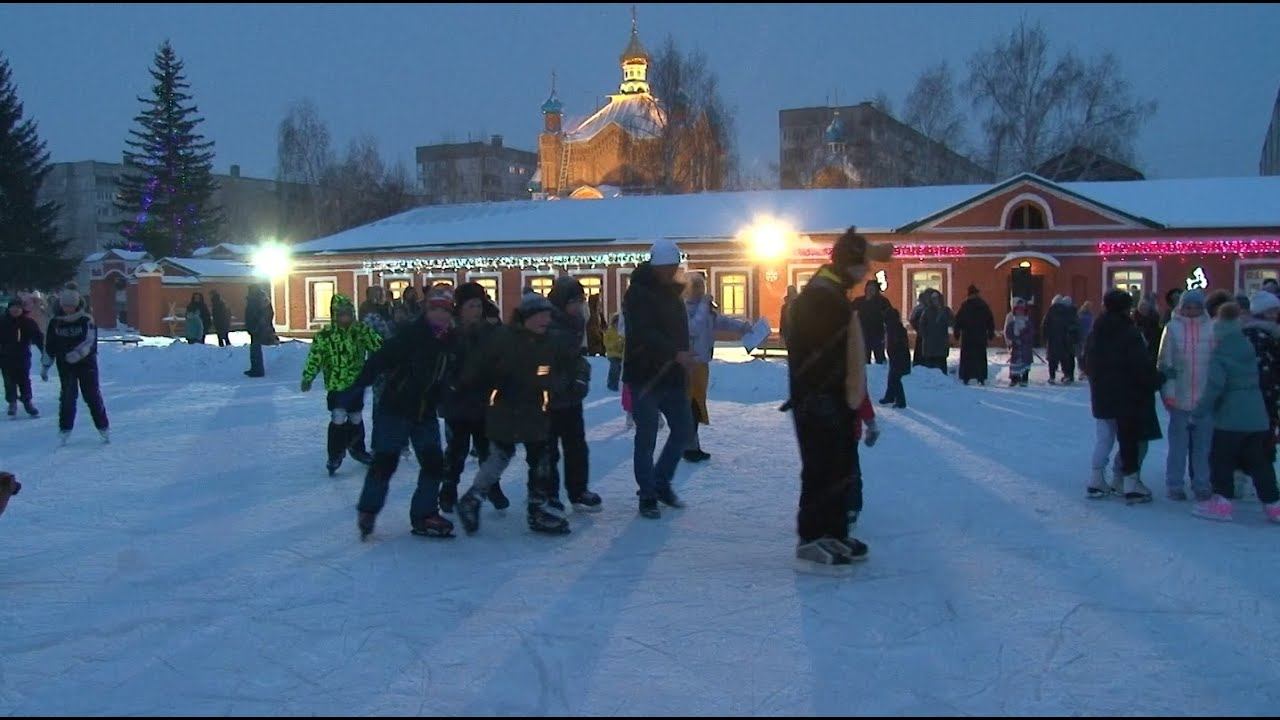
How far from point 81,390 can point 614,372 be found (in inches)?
253

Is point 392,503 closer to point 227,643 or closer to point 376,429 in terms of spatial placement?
point 376,429

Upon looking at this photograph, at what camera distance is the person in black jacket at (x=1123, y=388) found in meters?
6.69

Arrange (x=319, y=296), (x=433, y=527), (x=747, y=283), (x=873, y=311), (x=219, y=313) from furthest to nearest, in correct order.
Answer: (x=319, y=296)
(x=747, y=283)
(x=219, y=313)
(x=873, y=311)
(x=433, y=527)

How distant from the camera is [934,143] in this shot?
45031 mm

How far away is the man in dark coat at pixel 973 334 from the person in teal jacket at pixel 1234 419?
881 centimetres

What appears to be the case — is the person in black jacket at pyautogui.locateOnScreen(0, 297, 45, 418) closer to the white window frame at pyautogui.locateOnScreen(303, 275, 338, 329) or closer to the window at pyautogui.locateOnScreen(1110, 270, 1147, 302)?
the white window frame at pyautogui.locateOnScreen(303, 275, 338, 329)

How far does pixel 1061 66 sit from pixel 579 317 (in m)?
37.3

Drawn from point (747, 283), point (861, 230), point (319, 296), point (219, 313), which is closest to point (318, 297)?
point (319, 296)

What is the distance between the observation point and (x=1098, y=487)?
22.8 ft

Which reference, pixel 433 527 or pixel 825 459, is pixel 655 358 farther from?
pixel 433 527

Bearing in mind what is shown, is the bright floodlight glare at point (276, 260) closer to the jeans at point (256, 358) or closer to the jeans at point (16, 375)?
the jeans at point (256, 358)

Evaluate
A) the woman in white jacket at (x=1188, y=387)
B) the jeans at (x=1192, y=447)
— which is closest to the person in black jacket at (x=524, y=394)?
the woman in white jacket at (x=1188, y=387)

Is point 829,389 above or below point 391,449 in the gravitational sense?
above

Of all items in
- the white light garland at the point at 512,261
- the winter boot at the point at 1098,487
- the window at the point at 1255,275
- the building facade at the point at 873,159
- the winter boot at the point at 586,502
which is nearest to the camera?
the winter boot at the point at 586,502
